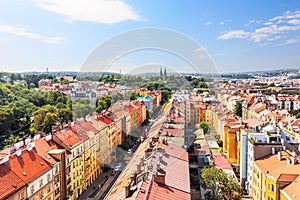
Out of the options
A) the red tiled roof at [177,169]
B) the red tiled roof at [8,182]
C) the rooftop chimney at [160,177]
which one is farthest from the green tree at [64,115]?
the rooftop chimney at [160,177]

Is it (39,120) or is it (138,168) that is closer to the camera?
(138,168)

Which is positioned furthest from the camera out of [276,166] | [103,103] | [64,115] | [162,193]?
[64,115]

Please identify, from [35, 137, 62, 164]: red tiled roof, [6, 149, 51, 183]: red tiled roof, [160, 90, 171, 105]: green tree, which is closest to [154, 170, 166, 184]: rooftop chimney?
[160, 90, 171, 105]: green tree

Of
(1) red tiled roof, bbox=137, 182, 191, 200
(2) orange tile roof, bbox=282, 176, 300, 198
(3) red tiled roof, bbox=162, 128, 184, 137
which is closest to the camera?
(1) red tiled roof, bbox=137, 182, 191, 200

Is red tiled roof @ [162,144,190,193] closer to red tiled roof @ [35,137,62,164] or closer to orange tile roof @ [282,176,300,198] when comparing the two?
orange tile roof @ [282,176,300,198]

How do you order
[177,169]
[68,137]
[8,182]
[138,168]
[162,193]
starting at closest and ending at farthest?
[162,193], [138,168], [8,182], [177,169], [68,137]

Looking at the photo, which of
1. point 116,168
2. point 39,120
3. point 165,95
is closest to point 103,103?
point 116,168

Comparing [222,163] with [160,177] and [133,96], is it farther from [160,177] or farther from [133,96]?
[160,177]
